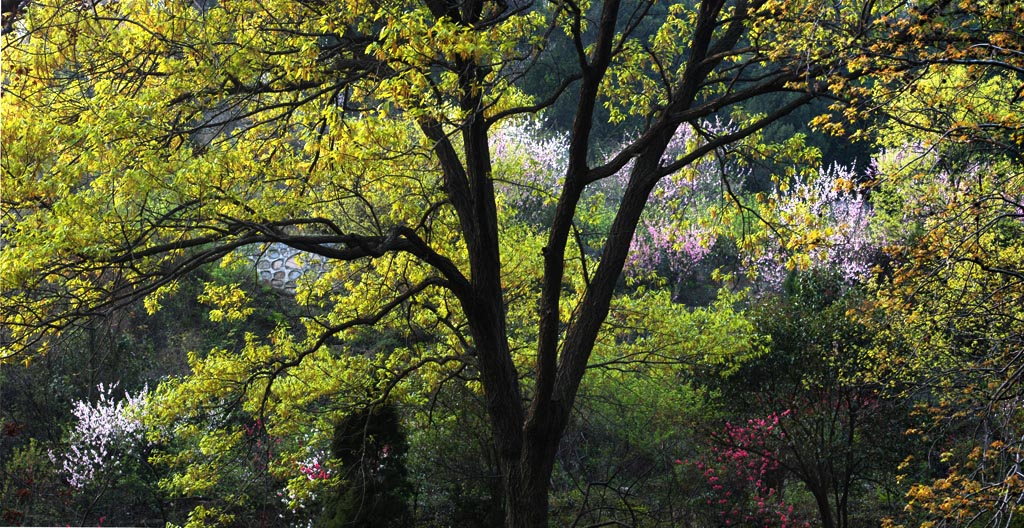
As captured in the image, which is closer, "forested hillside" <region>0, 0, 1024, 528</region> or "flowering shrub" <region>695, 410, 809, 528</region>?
"forested hillside" <region>0, 0, 1024, 528</region>

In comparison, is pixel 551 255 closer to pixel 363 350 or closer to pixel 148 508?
pixel 148 508

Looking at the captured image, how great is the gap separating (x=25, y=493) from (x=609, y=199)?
1324 centimetres

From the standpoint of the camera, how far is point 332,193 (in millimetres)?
6266

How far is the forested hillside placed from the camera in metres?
4.49

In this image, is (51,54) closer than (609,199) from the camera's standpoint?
Yes

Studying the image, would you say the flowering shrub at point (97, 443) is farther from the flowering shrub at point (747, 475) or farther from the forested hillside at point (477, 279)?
the flowering shrub at point (747, 475)

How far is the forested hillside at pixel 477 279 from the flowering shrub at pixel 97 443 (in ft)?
0.14

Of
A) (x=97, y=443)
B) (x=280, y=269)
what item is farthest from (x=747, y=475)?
(x=280, y=269)

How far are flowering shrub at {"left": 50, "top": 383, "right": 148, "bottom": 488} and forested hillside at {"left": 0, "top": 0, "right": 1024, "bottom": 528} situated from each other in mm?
44

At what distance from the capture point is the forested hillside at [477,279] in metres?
4.49

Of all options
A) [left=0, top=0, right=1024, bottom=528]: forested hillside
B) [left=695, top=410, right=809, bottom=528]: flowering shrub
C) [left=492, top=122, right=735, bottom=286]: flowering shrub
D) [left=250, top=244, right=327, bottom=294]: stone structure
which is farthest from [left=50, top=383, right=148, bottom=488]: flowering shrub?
[left=492, top=122, right=735, bottom=286]: flowering shrub

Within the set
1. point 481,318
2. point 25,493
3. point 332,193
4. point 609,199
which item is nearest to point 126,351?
point 25,493

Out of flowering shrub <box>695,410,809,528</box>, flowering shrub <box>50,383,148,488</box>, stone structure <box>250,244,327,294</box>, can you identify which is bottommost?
flowering shrub <box>695,410,809,528</box>

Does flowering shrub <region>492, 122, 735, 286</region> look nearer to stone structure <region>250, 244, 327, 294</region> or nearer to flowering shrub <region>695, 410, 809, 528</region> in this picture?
stone structure <region>250, 244, 327, 294</region>
